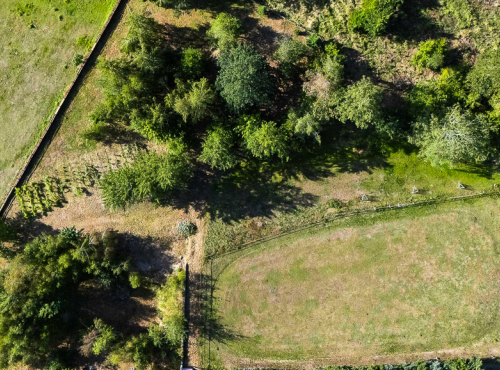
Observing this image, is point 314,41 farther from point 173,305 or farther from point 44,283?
point 44,283

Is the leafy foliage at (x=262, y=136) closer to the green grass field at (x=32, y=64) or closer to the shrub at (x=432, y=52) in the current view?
the shrub at (x=432, y=52)

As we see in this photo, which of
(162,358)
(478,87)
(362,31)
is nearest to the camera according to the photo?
(478,87)

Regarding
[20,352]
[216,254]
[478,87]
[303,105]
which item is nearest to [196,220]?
[216,254]

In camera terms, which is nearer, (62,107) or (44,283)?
(44,283)

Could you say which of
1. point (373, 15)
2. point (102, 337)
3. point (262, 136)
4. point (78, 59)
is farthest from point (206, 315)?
point (373, 15)

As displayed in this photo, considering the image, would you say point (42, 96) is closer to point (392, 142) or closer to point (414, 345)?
point (392, 142)
